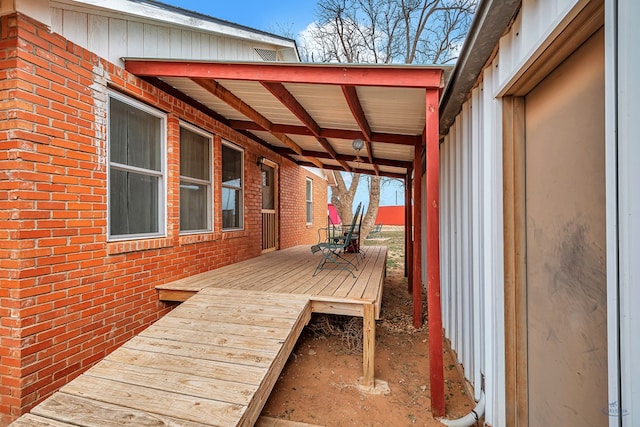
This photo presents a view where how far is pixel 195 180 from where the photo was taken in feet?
14.3

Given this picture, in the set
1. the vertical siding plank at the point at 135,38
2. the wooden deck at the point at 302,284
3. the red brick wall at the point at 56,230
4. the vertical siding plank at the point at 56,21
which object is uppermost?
the vertical siding plank at the point at 135,38

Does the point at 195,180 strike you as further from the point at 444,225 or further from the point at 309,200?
the point at 309,200

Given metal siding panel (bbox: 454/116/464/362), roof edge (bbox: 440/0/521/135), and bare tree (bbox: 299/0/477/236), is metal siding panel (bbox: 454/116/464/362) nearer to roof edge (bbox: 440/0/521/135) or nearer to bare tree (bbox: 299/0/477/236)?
roof edge (bbox: 440/0/521/135)

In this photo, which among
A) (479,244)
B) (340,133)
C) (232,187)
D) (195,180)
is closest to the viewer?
(479,244)

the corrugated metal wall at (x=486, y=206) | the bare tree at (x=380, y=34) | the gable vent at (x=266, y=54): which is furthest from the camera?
the bare tree at (x=380, y=34)

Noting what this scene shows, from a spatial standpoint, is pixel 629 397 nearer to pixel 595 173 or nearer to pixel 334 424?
pixel 595 173

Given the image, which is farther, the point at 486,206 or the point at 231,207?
the point at 231,207

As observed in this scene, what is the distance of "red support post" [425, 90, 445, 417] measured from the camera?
248 cm

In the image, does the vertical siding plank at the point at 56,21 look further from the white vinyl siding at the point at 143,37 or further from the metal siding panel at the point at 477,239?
the metal siding panel at the point at 477,239

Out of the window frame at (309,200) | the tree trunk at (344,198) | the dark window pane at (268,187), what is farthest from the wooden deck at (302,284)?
the tree trunk at (344,198)

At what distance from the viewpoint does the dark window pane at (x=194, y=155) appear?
4.12 metres

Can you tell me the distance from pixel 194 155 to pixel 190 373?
3070mm

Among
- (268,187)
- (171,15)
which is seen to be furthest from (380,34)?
(171,15)

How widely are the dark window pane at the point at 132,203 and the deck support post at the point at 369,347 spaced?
104 inches
